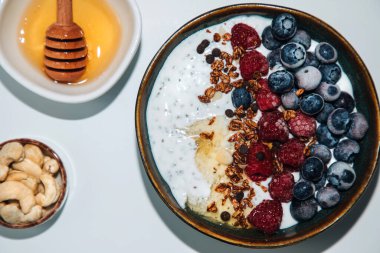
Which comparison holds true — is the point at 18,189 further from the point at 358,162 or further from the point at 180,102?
the point at 358,162

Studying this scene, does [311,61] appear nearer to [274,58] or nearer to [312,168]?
[274,58]

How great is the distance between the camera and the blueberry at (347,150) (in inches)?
41.8

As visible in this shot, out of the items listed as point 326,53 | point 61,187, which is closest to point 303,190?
point 326,53

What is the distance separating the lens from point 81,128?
1204 millimetres

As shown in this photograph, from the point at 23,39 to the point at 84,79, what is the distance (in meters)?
0.15

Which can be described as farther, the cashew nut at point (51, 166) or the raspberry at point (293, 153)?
the cashew nut at point (51, 166)

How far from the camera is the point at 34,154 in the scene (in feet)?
3.82

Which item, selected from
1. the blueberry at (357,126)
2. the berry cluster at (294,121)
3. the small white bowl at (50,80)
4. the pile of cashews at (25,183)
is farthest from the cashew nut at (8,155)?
the blueberry at (357,126)

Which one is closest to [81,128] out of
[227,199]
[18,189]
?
[18,189]

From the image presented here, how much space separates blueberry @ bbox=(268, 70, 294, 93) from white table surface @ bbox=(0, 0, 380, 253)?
0.21 meters

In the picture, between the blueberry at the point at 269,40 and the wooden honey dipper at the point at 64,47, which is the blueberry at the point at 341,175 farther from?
the wooden honey dipper at the point at 64,47

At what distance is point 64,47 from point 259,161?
44 centimetres

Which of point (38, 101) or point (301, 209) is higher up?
point (38, 101)

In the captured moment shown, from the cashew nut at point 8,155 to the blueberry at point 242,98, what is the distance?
44cm
